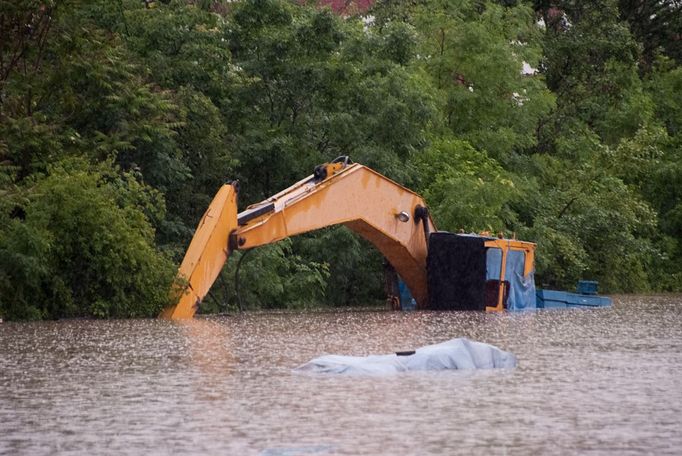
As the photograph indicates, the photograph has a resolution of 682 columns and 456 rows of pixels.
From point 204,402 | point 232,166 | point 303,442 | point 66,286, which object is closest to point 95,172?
point 66,286

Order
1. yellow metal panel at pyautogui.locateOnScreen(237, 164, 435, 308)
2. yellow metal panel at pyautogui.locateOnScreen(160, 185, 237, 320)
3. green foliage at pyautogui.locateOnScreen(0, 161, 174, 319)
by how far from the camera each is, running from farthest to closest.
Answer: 1. yellow metal panel at pyautogui.locateOnScreen(237, 164, 435, 308)
2. yellow metal panel at pyautogui.locateOnScreen(160, 185, 237, 320)
3. green foliage at pyautogui.locateOnScreen(0, 161, 174, 319)

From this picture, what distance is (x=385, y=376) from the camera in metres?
13.3

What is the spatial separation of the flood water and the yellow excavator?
108 inches

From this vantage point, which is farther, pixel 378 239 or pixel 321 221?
pixel 378 239

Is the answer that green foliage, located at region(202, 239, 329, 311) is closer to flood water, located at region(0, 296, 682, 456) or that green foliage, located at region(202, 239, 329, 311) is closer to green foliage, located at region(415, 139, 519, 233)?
green foliage, located at region(415, 139, 519, 233)

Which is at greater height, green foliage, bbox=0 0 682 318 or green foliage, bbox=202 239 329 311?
green foliage, bbox=0 0 682 318

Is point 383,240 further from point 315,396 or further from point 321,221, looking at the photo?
point 315,396

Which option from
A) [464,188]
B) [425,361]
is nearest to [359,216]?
[464,188]

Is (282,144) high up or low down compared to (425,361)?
up

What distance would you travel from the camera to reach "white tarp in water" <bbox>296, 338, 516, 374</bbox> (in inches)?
536

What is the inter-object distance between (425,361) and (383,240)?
12.5 m

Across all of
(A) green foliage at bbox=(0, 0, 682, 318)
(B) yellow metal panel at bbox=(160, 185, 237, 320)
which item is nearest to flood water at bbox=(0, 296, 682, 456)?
(B) yellow metal panel at bbox=(160, 185, 237, 320)

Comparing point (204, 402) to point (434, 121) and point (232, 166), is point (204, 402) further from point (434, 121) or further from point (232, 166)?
point (434, 121)

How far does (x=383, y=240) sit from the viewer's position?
2652 centimetres
